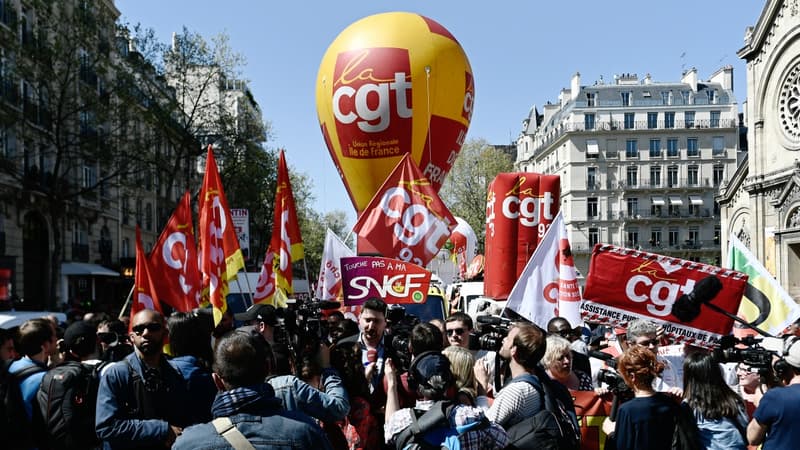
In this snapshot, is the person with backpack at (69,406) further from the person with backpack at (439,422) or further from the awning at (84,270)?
the awning at (84,270)

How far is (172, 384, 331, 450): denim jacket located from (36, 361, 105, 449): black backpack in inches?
80.7

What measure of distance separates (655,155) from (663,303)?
72.6 m

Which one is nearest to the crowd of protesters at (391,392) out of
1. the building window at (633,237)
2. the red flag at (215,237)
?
the red flag at (215,237)

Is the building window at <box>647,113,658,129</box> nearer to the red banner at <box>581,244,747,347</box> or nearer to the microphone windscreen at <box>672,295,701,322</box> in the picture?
the red banner at <box>581,244,747,347</box>

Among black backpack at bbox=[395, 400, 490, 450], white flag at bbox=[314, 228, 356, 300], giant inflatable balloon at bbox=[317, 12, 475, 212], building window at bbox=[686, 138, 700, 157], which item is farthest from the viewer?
building window at bbox=[686, 138, 700, 157]

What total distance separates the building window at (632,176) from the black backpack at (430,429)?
73.9m

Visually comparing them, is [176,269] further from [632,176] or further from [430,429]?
→ [632,176]

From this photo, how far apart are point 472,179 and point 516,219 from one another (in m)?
47.8

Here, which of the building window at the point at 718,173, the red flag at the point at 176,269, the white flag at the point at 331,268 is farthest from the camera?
the building window at the point at 718,173

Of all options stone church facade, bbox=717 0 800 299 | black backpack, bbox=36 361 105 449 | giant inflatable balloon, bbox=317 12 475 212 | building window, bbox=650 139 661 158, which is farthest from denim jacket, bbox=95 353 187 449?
building window, bbox=650 139 661 158

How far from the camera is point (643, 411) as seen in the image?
4.17 meters

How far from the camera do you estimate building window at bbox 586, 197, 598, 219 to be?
74125mm

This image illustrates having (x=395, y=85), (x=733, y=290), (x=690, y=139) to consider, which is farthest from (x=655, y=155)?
(x=733, y=290)

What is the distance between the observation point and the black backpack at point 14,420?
4770 mm
